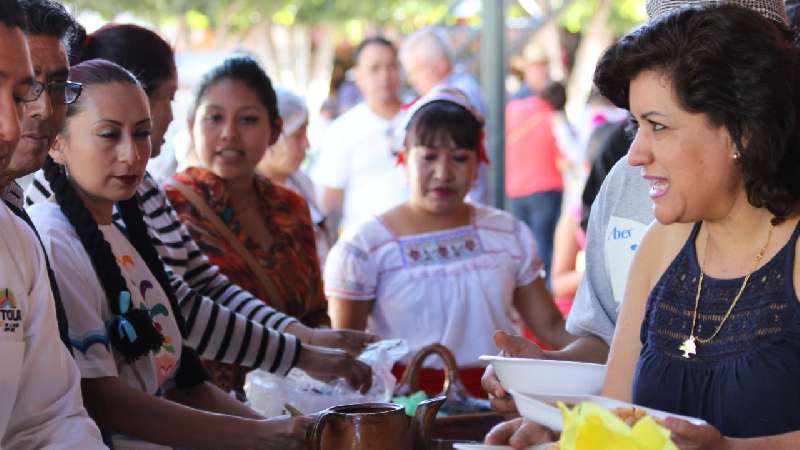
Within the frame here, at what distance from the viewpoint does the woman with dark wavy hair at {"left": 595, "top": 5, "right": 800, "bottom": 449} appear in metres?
1.92

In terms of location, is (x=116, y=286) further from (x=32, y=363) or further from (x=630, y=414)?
(x=630, y=414)

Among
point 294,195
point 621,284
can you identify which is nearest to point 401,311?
point 294,195

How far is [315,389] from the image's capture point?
9.24ft

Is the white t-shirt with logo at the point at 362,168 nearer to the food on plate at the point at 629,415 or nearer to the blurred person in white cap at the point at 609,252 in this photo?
the blurred person in white cap at the point at 609,252

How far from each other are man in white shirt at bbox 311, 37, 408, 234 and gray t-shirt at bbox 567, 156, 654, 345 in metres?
3.10

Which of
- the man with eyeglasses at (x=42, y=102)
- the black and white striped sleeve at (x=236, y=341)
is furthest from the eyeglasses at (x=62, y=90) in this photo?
the black and white striped sleeve at (x=236, y=341)

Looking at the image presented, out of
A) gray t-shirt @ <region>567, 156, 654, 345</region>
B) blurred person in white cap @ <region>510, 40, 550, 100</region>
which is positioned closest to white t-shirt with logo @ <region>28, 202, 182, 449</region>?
gray t-shirt @ <region>567, 156, 654, 345</region>

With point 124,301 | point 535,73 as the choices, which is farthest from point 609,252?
point 535,73

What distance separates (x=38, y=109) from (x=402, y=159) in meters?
2.10

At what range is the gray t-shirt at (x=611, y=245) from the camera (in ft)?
8.11

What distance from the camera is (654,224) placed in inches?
86.1

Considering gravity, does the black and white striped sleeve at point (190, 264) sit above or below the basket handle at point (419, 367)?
above

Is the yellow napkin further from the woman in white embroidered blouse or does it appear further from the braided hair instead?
the woman in white embroidered blouse

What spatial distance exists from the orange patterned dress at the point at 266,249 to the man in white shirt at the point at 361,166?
6.63 ft
